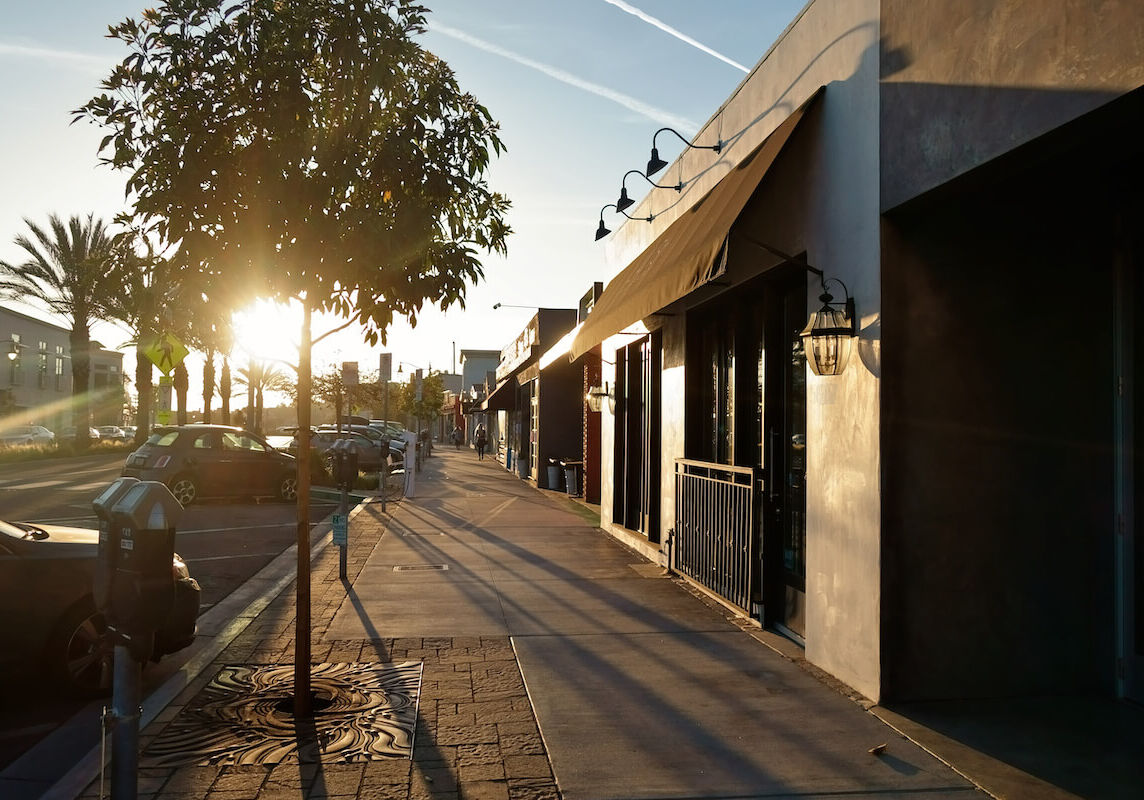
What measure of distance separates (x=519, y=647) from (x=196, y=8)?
4.67 m

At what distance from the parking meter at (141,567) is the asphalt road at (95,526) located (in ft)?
7.73

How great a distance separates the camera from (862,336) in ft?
19.2

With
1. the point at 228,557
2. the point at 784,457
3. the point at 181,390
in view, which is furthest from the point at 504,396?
the point at 784,457

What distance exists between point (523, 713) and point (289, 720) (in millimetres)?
1295

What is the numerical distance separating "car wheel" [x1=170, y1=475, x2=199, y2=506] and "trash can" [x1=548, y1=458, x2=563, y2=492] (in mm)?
8855

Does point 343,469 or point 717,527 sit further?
point 343,469

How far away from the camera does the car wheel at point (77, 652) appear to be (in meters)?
5.84

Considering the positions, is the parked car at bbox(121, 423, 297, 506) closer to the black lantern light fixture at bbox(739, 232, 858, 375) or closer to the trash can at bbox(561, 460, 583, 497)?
the trash can at bbox(561, 460, 583, 497)

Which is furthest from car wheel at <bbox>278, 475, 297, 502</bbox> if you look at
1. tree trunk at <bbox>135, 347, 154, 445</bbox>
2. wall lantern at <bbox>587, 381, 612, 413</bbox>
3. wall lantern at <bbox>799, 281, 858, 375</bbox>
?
tree trunk at <bbox>135, 347, 154, 445</bbox>

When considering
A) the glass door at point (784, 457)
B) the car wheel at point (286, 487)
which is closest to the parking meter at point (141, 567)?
the glass door at point (784, 457)

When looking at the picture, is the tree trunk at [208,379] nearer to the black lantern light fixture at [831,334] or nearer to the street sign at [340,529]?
the street sign at [340,529]

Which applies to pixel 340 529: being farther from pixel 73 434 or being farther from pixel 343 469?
pixel 73 434

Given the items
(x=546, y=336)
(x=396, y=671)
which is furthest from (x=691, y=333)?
(x=546, y=336)

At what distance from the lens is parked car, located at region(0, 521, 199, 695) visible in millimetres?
5688
